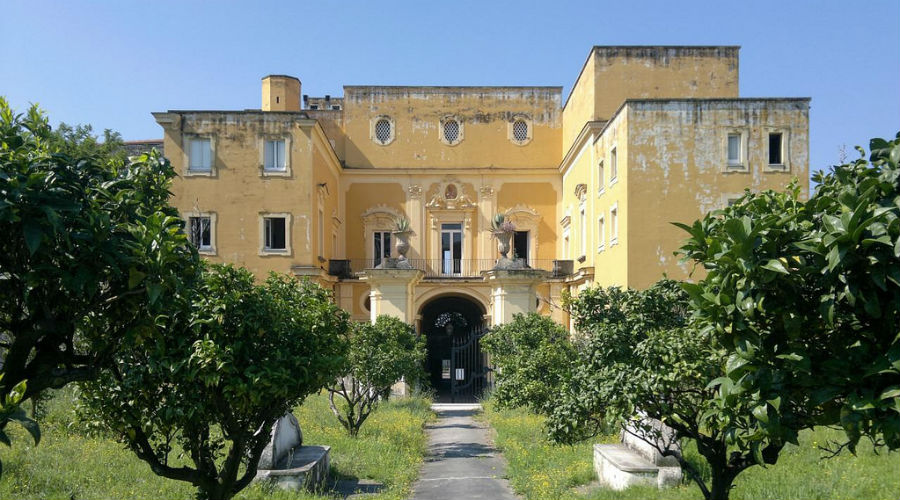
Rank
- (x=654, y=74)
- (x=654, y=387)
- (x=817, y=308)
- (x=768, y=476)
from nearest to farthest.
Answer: (x=817, y=308)
(x=654, y=387)
(x=768, y=476)
(x=654, y=74)

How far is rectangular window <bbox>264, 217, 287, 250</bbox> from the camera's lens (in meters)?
28.6

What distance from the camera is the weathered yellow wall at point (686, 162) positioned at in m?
23.4

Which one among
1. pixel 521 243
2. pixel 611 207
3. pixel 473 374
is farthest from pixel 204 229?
pixel 611 207

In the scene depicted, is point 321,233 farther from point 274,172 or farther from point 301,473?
point 301,473

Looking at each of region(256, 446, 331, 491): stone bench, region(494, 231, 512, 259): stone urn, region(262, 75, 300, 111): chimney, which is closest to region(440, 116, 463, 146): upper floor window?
region(262, 75, 300, 111): chimney

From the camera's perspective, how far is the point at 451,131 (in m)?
34.2

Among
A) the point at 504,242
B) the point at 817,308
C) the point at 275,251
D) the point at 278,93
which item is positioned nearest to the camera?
the point at 817,308

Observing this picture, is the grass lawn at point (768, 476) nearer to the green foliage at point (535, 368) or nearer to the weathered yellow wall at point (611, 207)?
the green foliage at point (535, 368)

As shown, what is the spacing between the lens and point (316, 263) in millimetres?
28719

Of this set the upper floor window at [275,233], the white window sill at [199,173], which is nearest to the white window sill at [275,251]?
the upper floor window at [275,233]

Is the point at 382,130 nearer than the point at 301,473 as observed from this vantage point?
No

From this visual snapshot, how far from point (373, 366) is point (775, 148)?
14.5m

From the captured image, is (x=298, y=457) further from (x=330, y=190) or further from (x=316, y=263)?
(x=330, y=190)

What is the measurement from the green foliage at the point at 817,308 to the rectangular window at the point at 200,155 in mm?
26414
